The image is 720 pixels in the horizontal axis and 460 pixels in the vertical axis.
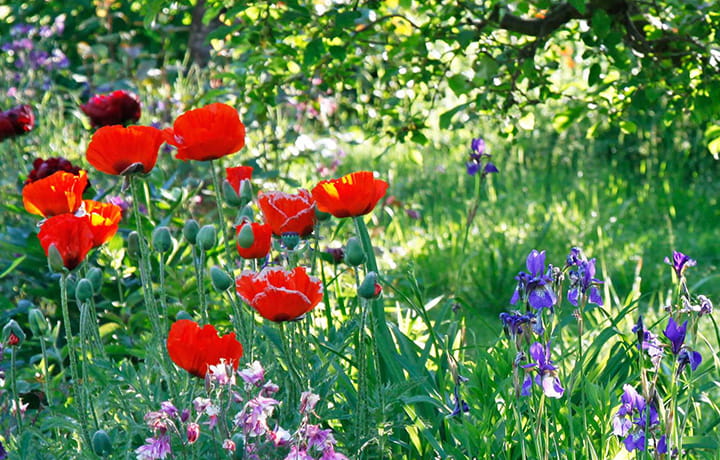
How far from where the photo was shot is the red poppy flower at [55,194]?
5.60 ft

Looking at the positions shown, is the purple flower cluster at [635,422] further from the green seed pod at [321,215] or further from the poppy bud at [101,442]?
the poppy bud at [101,442]

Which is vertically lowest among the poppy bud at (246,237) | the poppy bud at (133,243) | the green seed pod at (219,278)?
the poppy bud at (133,243)

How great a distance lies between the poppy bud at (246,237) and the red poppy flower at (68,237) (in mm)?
274

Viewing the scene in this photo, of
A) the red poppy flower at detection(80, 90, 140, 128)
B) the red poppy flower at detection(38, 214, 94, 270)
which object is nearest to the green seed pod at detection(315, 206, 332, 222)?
the red poppy flower at detection(38, 214, 94, 270)

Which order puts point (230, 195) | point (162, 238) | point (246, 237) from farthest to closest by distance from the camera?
point (230, 195), point (162, 238), point (246, 237)

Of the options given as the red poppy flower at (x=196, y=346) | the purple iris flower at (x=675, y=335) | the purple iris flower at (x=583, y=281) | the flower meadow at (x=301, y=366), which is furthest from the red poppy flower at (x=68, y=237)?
the purple iris flower at (x=675, y=335)

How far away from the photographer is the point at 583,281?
142 centimetres

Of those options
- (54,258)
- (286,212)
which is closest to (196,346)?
(54,258)

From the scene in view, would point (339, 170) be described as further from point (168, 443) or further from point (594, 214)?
point (168, 443)

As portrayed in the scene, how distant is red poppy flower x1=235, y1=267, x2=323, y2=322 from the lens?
138 centimetres

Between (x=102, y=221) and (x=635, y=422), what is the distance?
102 cm

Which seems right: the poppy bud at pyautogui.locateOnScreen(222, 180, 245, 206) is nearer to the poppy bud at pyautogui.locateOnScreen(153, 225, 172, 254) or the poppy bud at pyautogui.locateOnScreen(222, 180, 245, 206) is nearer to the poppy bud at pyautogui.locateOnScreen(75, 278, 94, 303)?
the poppy bud at pyautogui.locateOnScreen(153, 225, 172, 254)

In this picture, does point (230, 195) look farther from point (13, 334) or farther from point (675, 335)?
point (675, 335)

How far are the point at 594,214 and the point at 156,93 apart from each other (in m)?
2.47
